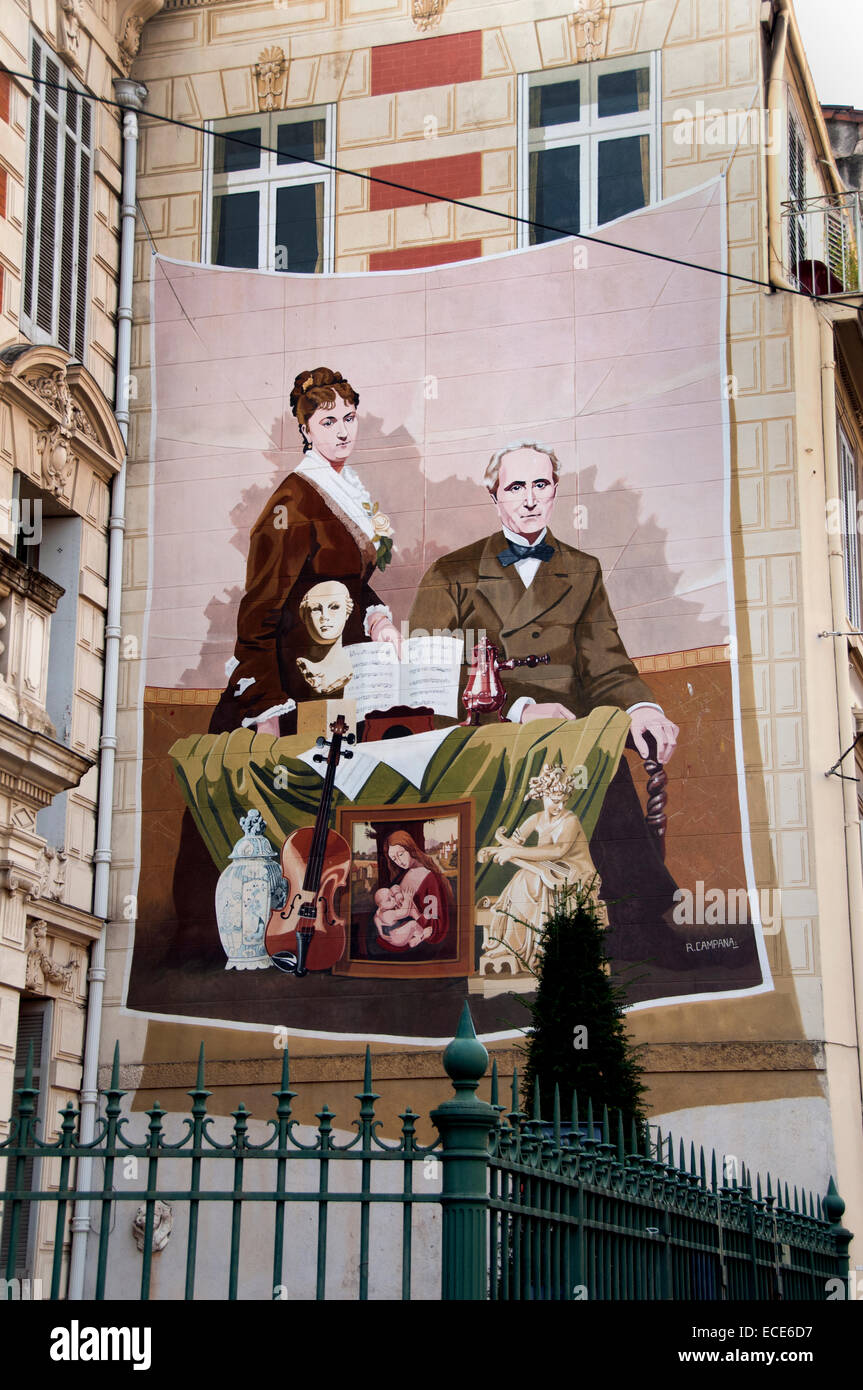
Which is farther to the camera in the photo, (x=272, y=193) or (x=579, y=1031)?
(x=272, y=193)

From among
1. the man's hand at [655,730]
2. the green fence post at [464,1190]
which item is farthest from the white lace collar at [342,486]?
the green fence post at [464,1190]

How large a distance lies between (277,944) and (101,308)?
8422mm

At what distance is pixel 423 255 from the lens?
21406mm

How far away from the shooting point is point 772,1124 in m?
17.8

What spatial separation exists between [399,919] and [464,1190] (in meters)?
13.4

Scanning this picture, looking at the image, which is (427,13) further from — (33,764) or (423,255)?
(33,764)

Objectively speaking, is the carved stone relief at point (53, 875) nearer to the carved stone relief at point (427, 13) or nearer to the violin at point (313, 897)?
the violin at point (313, 897)

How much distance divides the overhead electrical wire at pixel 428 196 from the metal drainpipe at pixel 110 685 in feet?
2.06

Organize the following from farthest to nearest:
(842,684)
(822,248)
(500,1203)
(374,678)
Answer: (822,248) < (374,678) < (842,684) < (500,1203)

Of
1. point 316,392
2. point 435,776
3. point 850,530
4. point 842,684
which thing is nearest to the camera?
point 842,684

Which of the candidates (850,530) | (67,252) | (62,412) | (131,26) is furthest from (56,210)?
(850,530)

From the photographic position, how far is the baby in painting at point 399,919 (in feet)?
64.2

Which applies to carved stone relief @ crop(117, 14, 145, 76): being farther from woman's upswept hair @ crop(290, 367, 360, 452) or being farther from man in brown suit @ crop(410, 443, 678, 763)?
man in brown suit @ crop(410, 443, 678, 763)
